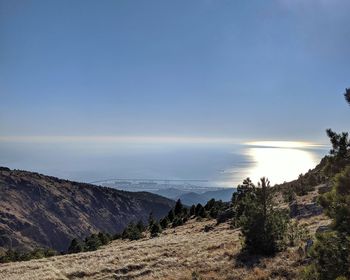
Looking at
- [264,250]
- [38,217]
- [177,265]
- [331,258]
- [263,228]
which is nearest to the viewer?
[331,258]

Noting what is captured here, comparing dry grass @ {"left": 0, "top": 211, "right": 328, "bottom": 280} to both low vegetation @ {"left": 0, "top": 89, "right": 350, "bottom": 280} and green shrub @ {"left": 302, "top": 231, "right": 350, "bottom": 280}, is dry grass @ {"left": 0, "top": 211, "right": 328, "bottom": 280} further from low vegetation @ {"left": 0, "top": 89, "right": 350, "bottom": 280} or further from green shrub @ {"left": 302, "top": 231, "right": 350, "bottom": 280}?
green shrub @ {"left": 302, "top": 231, "right": 350, "bottom": 280}

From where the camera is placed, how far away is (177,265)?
21562 millimetres

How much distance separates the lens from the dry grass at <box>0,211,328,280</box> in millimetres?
18375

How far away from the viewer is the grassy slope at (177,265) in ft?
60.2

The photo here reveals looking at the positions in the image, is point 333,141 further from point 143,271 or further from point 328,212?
point 143,271

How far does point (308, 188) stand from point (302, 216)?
12532 millimetres

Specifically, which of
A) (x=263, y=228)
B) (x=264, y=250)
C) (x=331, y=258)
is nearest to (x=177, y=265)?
(x=264, y=250)

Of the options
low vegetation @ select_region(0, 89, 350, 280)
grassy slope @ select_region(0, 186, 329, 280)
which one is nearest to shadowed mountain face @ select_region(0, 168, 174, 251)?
grassy slope @ select_region(0, 186, 329, 280)

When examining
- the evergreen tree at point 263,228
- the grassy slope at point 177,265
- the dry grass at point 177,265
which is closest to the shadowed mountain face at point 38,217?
the grassy slope at point 177,265

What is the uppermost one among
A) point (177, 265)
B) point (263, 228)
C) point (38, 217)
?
point (263, 228)

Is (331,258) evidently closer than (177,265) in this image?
Yes

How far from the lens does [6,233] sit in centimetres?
14500

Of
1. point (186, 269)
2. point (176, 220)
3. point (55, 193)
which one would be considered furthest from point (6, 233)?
point (186, 269)

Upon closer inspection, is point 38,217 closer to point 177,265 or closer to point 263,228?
point 177,265
